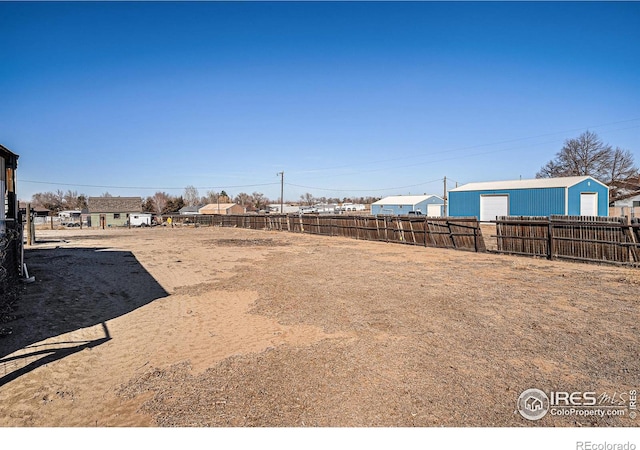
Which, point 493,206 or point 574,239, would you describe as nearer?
point 574,239

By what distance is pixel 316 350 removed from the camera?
487 cm

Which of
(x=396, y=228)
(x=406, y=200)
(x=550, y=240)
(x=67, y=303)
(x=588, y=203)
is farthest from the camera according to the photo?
(x=406, y=200)

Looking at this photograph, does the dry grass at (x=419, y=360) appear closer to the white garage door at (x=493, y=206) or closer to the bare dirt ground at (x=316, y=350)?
the bare dirt ground at (x=316, y=350)

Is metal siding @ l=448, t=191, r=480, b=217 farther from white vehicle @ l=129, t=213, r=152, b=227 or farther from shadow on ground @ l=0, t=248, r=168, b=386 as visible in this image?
white vehicle @ l=129, t=213, r=152, b=227

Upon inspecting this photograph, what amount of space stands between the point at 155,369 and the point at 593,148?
55529 millimetres

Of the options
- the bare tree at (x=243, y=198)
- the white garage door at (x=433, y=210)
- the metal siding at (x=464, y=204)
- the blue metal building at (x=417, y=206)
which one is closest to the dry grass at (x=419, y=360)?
the metal siding at (x=464, y=204)

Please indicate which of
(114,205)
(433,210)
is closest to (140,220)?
(114,205)

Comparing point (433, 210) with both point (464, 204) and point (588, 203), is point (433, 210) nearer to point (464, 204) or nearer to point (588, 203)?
point (464, 204)

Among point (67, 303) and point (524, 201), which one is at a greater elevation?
point (524, 201)

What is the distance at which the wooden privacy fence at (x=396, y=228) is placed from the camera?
50.6 ft

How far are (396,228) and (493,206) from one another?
15842mm

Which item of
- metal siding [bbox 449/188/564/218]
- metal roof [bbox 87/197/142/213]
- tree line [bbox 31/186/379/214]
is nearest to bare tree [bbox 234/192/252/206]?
tree line [bbox 31/186/379/214]

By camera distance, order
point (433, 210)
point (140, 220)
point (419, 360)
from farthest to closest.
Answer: point (140, 220), point (433, 210), point (419, 360)

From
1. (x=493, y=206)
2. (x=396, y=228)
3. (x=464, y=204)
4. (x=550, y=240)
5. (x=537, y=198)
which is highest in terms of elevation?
(x=537, y=198)
